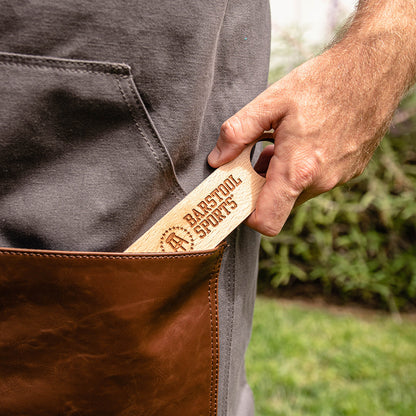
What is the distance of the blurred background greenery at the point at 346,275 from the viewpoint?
3049 millimetres

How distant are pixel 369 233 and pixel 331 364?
1379 mm

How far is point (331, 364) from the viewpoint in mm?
2947

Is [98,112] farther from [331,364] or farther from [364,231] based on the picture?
[364,231]

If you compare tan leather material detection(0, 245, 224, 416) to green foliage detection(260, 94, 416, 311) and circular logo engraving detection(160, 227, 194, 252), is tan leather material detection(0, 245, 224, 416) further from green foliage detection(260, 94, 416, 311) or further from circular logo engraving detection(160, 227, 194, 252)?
green foliage detection(260, 94, 416, 311)

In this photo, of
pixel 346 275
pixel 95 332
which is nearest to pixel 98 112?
pixel 95 332

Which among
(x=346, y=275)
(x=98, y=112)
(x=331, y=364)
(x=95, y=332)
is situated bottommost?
(x=346, y=275)

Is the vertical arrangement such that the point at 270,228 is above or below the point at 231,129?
below

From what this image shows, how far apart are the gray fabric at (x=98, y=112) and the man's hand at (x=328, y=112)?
14 centimetres

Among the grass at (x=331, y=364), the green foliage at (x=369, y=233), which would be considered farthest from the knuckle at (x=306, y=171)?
the green foliage at (x=369, y=233)

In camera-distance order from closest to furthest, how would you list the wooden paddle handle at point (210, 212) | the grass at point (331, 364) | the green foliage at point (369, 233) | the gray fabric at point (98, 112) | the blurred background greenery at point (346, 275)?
the gray fabric at point (98, 112) < the wooden paddle handle at point (210, 212) < the grass at point (331, 364) < the blurred background greenery at point (346, 275) < the green foliage at point (369, 233)

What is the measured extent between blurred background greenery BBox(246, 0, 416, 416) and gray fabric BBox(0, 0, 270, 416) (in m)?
2.35

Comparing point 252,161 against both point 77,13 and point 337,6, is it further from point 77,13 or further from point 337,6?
point 337,6

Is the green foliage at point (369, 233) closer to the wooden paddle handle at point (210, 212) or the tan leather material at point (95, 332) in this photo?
the wooden paddle handle at point (210, 212)

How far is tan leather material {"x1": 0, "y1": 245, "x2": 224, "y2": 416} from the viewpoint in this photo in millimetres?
733
